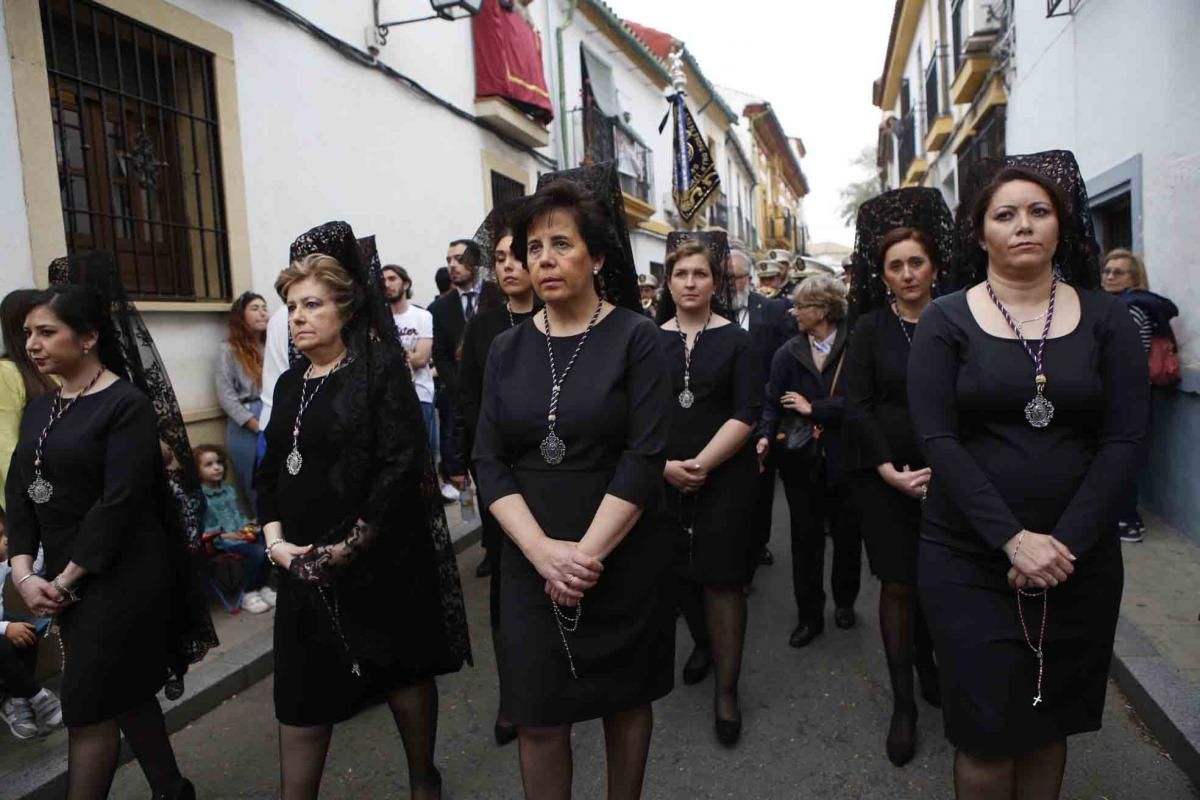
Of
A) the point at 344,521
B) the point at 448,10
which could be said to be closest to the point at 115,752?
the point at 344,521

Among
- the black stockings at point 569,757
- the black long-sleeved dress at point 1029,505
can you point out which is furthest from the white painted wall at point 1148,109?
the black stockings at point 569,757

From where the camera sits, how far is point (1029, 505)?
93.6 inches

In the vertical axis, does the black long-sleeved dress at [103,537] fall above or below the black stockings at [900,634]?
above

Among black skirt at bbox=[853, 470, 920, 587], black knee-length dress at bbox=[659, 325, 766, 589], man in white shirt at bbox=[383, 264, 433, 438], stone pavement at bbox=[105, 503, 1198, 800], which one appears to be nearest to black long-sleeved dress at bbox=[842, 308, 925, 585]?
black skirt at bbox=[853, 470, 920, 587]

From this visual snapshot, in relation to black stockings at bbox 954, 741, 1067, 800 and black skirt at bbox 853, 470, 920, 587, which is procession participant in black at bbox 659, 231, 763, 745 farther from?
black stockings at bbox 954, 741, 1067, 800

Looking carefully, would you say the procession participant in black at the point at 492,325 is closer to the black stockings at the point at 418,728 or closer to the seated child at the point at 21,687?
the black stockings at the point at 418,728

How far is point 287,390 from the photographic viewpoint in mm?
2965

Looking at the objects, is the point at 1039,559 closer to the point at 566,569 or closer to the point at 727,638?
the point at 566,569

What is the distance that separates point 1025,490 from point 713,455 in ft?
4.80

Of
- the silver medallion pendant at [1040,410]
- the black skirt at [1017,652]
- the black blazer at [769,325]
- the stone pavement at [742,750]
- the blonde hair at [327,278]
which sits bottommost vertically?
the stone pavement at [742,750]

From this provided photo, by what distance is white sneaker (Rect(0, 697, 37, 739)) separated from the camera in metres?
3.77

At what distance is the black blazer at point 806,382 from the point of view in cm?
454

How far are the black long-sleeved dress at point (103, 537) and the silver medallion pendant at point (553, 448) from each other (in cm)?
137

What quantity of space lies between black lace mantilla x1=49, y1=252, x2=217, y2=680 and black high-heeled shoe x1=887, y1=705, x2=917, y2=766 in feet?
8.23
